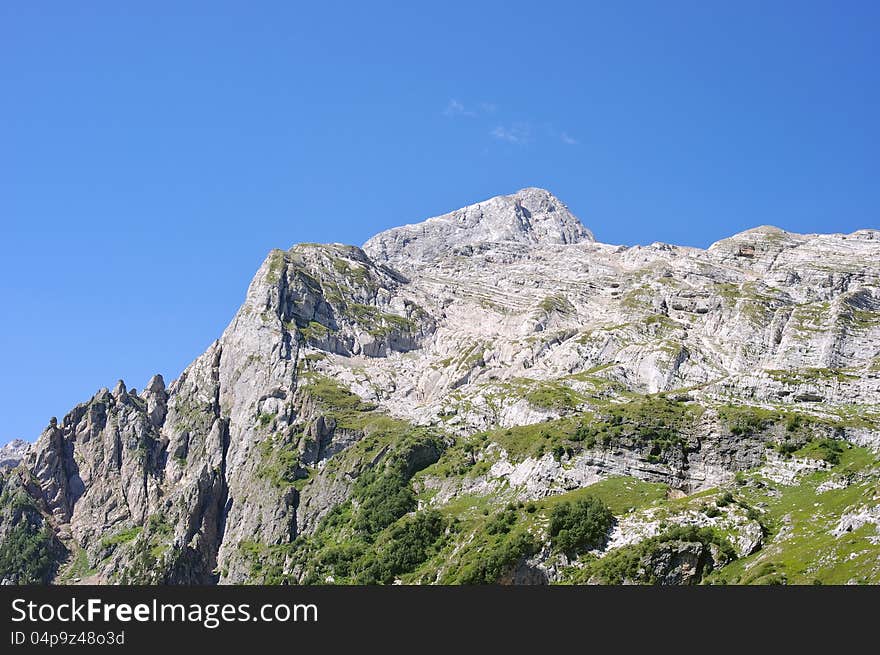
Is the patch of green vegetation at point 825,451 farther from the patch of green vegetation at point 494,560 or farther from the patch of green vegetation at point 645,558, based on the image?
the patch of green vegetation at point 494,560

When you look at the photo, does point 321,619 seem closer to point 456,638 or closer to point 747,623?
point 456,638

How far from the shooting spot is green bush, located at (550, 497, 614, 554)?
579 ft

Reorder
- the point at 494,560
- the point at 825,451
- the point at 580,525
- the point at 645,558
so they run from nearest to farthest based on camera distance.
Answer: the point at 645,558 < the point at 580,525 < the point at 494,560 < the point at 825,451

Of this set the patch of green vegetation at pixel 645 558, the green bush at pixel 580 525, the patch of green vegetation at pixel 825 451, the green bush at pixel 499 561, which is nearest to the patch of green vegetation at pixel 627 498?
the green bush at pixel 580 525

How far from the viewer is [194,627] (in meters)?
89.6

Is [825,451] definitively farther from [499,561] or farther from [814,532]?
[499,561]

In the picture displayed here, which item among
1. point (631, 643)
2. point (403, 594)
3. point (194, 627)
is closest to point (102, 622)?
point (194, 627)

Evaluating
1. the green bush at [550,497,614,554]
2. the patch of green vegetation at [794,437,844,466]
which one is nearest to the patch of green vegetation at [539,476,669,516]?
the green bush at [550,497,614,554]

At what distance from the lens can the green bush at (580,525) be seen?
176625 millimetres

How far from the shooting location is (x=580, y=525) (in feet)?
590

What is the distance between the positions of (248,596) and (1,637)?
79.2ft

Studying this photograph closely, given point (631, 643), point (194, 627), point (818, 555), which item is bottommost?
point (631, 643)

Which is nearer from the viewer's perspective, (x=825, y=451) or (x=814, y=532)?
(x=814, y=532)

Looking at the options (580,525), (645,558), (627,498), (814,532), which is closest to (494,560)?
(580,525)
